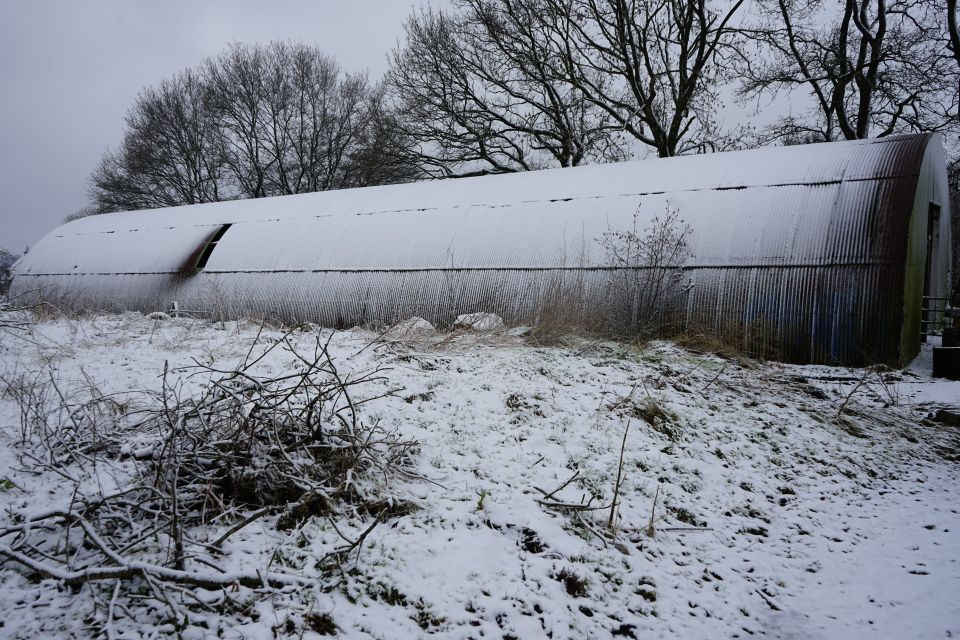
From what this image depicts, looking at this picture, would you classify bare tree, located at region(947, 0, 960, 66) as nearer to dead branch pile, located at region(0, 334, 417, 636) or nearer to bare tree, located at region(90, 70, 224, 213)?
dead branch pile, located at region(0, 334, 417, 636)

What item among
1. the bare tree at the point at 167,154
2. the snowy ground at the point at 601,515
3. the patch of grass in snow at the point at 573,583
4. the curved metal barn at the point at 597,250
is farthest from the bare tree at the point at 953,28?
the bare tree at the point at 167,154

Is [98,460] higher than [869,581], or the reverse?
[98,460]

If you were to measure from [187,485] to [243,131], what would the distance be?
33164 mm

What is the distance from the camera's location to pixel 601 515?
343 cm

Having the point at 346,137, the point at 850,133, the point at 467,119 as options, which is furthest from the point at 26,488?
the point at 346,137

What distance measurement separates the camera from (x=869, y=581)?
301cm

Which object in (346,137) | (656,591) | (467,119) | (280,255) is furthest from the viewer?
(346,137)

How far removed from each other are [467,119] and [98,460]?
20864mm

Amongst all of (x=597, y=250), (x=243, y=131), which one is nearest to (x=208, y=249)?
(x=597, y=250)

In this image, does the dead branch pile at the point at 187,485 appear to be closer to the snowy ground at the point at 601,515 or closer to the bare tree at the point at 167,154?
the snowy ground at the point at 601,515

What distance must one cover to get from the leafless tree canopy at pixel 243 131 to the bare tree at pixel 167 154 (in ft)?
0.18

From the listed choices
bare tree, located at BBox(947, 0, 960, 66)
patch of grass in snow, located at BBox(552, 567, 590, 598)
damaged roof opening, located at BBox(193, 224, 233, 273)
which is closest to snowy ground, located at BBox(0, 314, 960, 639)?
patch of grass in snow, located at BBox(552, 567, 590, 598)

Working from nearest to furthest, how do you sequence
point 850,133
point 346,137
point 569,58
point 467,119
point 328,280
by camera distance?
1. point 328,280
2. point 850,133
3. point 569,58
4. point 467,119
5. point 346,137

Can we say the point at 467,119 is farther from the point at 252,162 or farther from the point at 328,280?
the point at 252,162
